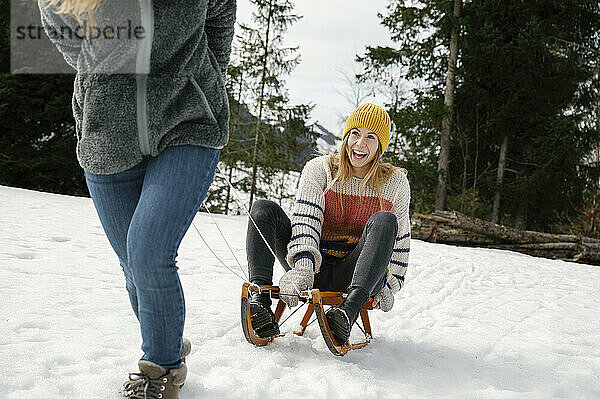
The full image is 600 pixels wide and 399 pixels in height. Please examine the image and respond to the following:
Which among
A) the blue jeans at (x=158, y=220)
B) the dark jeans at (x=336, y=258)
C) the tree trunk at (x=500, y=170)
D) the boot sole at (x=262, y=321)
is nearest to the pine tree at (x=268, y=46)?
the tree trunk at (x=500, y=170)

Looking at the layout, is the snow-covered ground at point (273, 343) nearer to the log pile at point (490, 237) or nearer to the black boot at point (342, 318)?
the black boot at point (342, 318)

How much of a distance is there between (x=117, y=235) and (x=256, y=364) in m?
0.78

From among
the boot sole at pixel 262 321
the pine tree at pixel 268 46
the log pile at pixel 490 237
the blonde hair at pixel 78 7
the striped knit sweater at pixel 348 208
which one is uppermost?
the pine tree at pixel 268 46

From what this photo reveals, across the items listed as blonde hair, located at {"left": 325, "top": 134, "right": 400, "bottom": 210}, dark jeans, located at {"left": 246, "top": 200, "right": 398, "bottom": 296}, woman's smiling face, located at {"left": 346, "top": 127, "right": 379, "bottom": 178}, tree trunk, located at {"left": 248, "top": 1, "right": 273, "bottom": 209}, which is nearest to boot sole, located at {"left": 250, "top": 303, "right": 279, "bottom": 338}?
dark jeans, located at {"left": 246, "top": 200, "right": 398, "bottom": 296}

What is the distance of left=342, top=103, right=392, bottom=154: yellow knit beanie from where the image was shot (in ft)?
8.13

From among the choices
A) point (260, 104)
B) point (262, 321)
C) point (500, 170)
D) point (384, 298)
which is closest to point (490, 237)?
point (500, 170)

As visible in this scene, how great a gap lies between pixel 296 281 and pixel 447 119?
9.47 m

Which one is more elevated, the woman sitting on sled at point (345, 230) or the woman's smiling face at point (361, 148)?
the woman's smiling face at point (361, 148)

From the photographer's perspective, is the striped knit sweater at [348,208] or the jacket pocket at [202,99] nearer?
the jacket pocket at [202,99]

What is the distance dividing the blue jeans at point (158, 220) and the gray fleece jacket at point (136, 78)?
0.05 metres

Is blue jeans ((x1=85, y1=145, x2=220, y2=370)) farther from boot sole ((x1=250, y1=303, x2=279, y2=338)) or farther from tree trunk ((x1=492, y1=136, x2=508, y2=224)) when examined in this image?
tree trunk ((x1=492, y1=136, x2=508, y2=224))

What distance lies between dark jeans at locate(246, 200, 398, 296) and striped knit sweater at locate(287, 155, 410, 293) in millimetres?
100

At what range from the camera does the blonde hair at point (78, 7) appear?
4.18 ft

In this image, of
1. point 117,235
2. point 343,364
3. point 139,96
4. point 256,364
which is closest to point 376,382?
point 343,364
